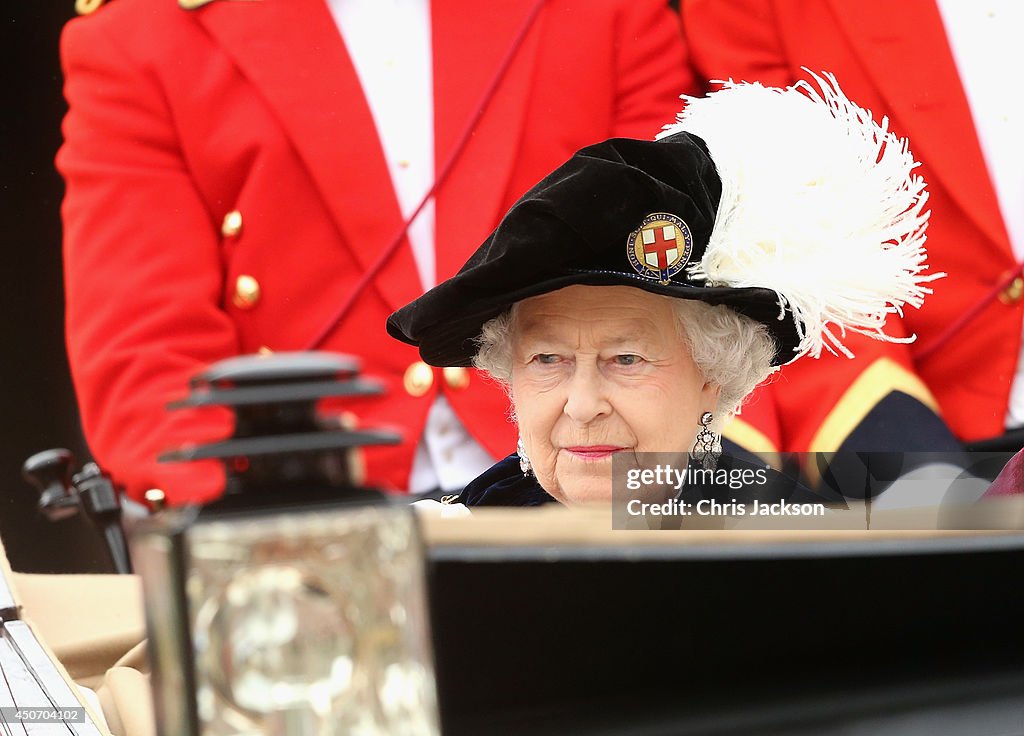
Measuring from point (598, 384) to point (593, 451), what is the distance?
0.32ft

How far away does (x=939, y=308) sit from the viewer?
257 centimetres

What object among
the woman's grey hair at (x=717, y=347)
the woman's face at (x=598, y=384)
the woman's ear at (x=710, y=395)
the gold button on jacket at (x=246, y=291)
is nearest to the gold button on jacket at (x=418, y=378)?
the gold button on jacket at (x=246, y=291)

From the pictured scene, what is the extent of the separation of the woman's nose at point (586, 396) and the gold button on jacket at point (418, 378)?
25.1 inches

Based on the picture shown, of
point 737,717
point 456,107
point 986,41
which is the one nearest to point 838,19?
point 986,41

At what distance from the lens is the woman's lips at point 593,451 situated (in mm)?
1780

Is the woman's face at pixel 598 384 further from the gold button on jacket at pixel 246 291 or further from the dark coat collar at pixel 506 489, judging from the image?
the gold button on jacket at pixel 246 291

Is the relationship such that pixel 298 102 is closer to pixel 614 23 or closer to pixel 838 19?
pixel 614 23

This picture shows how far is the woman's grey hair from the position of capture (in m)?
1.82

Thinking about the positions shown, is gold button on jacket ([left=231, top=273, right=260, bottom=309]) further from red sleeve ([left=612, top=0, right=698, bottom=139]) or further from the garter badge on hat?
the garter badge on hat

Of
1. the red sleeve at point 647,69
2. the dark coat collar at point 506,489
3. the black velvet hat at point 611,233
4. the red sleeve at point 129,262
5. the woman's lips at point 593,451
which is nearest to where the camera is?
the black velvet hat at point 611,233

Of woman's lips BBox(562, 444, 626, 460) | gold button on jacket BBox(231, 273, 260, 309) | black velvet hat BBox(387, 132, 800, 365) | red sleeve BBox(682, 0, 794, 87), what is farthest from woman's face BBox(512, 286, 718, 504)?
red sleeve BBox(682, 0, 794, 87)

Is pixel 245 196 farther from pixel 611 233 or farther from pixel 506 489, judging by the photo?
pixel 611 233

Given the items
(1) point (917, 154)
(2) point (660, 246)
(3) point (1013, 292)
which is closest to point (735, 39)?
(1) point (917, 154)

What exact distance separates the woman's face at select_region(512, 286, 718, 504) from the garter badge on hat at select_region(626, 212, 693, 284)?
11cm
